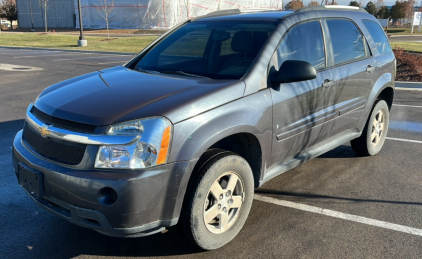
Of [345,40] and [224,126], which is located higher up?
[345,40]

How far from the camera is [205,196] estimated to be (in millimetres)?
3115

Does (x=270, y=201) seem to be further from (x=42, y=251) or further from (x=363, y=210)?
(x=42, y=251)

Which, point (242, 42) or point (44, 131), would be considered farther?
point (242, 42)

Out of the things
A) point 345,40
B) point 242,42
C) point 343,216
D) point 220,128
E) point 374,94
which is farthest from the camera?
point 374,94

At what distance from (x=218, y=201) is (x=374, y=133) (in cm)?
319

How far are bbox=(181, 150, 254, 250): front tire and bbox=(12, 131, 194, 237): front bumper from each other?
141 mm

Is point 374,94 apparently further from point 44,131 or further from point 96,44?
point 96,44

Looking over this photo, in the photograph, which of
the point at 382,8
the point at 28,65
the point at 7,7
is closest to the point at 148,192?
the point at 28,65

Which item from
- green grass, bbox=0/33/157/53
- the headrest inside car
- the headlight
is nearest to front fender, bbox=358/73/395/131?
the headrest inside car

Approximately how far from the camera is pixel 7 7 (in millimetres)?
64438

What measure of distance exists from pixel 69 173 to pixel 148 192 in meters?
0.56

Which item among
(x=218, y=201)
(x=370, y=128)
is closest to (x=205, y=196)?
(x=218, y=201)

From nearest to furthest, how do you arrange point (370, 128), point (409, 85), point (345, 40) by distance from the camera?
point (345, 40)
point (370, 128)
point (409, 85)

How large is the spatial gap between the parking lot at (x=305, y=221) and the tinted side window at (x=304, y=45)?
4.66 ft
